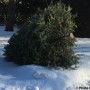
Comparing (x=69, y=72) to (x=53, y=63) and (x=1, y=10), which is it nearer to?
(x=53, y=63)

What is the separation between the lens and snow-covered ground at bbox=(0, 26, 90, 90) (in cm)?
858

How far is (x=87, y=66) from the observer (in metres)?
10.0

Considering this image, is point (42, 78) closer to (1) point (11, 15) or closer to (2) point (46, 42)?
(2) point (46, 42)

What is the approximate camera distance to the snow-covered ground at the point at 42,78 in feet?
28.1

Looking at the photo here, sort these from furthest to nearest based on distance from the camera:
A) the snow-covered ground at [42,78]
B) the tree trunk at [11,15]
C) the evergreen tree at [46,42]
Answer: the tree trunk at [11,15] < the evergreen tree at [46,42] < the snow-covered ground at [42,78]

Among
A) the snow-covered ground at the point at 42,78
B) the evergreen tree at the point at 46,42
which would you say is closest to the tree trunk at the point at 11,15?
the evergreen tree at the point at 46,42

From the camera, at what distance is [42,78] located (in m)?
8.95

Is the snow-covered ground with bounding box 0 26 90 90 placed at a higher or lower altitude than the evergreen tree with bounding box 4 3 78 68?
lower

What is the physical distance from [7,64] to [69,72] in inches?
64.2

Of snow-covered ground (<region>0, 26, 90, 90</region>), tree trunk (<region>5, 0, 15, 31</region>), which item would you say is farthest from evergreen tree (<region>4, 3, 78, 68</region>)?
tree trunk (<region>5, 0, 15, 31</region>)

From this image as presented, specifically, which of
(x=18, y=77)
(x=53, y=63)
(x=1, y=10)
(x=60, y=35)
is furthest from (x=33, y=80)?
(x=1, y=10)

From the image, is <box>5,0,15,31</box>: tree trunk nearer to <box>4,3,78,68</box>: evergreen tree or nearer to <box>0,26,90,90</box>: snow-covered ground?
<box>4,3,78,68</box>: evergreen tree

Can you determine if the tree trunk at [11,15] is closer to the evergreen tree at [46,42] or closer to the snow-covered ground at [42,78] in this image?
the evergreen tree at [46,42]

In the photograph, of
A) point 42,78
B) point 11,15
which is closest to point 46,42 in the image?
point 42,78
